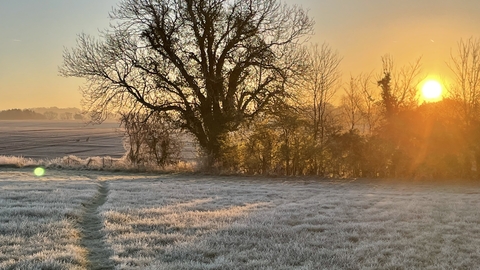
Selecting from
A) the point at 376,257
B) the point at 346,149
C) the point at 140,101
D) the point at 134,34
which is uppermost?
the point at 134,34

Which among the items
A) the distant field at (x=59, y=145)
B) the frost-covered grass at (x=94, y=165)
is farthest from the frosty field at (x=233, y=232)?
the distant field at (x=59, y=145)

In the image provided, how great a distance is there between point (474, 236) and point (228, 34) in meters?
20.4

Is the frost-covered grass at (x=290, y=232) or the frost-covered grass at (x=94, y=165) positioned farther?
the frost-covered grass at (x=94, y=165)

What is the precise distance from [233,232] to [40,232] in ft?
12.7

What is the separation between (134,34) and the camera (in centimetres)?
2641

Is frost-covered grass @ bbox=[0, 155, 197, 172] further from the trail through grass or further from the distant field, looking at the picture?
the trail through grass

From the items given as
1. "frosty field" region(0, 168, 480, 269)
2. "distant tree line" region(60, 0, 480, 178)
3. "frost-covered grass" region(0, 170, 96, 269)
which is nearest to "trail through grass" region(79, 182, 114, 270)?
"frosty field" region(0, 168, 480, 269)

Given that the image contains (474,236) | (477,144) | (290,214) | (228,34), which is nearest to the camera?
(474,236)

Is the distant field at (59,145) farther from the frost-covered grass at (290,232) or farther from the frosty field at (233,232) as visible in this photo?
the frost-covered grass at (290,232)

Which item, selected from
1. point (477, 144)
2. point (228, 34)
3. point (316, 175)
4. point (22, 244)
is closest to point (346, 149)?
point (316, 175)

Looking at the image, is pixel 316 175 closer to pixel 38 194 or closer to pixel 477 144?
pixel 477 144

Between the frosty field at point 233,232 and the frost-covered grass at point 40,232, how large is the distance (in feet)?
0.07

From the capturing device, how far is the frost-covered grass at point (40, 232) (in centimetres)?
631

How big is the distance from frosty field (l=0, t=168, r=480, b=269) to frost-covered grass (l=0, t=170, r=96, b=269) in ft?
0.07
